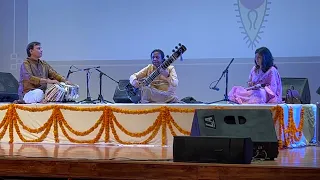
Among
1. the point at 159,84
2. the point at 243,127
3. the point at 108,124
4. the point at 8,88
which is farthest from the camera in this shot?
the point at 8,88

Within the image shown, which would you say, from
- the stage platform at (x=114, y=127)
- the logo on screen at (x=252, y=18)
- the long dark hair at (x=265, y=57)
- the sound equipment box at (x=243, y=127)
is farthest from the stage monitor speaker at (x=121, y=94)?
the sound equipment box at (x=243, y=127)

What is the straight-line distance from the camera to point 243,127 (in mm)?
4383

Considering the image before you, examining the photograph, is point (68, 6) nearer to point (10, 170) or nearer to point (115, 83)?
point (115, 83)

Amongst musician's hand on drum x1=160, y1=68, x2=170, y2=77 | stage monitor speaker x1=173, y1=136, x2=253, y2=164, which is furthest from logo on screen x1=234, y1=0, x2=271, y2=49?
stage monitor speaker x1=173, y1=136, x2=253, y2=164

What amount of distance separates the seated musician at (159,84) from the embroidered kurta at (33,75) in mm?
986

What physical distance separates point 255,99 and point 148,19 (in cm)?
248

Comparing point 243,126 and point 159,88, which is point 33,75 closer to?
point 159,88

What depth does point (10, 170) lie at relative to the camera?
3961mm

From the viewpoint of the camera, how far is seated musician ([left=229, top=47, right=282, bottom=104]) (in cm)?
629

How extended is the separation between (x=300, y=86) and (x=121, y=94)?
2.37 metres

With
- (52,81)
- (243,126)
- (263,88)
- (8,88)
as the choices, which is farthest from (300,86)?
(8,88)

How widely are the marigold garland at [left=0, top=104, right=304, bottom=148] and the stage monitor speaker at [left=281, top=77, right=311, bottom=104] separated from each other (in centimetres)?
91

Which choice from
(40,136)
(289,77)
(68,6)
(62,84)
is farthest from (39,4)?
(289,77)

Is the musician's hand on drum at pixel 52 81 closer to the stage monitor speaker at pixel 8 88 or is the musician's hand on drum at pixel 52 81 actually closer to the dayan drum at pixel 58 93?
the dayan drum at pixel 58 93
